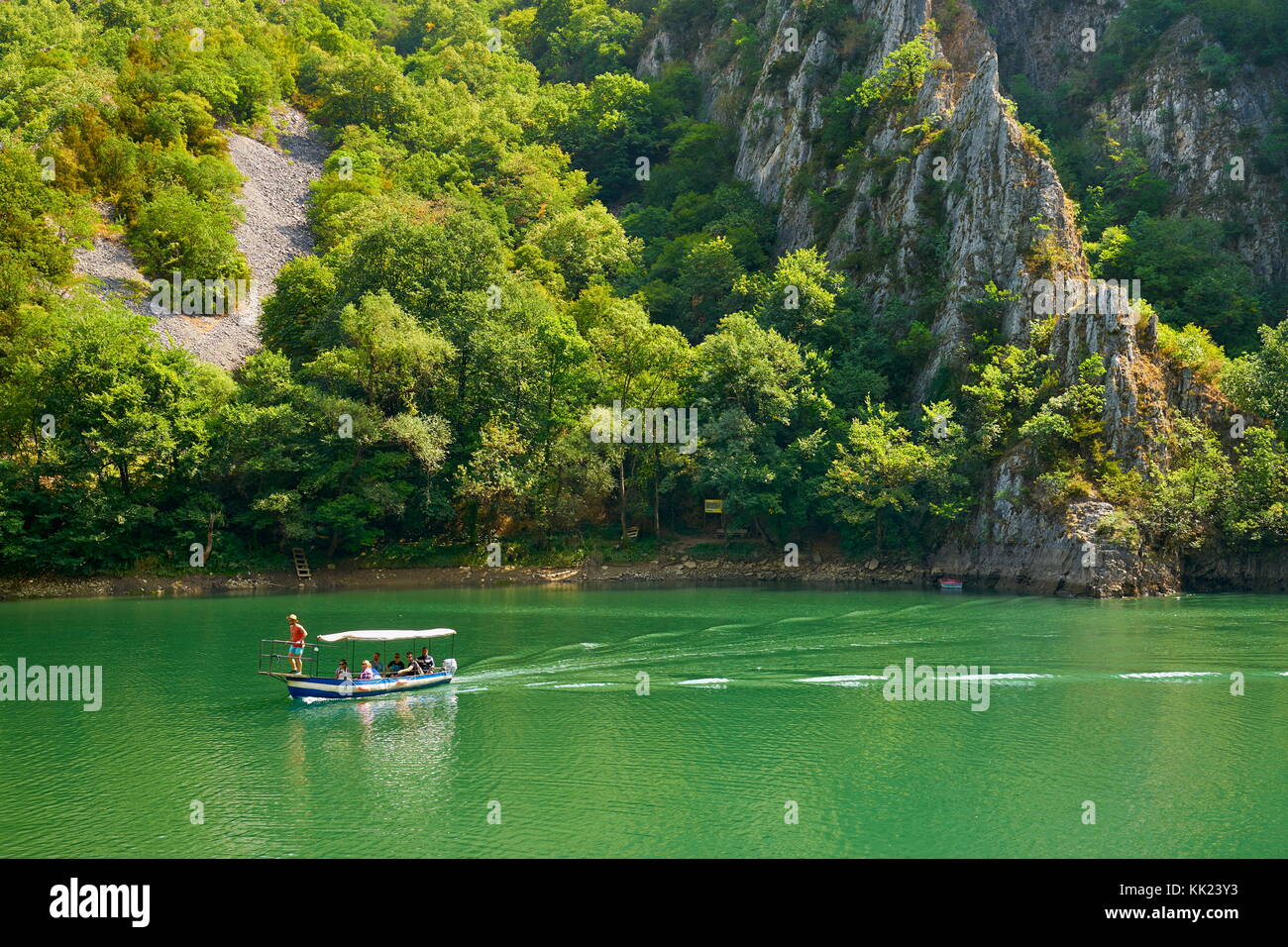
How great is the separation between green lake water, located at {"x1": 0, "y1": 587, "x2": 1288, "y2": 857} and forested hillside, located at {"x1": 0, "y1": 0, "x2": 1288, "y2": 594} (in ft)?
60.2

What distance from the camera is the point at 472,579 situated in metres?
72.1

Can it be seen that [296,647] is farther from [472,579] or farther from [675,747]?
[472,579]

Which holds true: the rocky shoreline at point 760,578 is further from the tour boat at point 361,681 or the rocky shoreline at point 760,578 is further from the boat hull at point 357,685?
the boat hull at point 357,685

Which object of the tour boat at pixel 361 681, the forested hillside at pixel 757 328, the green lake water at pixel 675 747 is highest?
the forested hillside at pixel 757 328

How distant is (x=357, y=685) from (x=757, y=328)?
48867 mm

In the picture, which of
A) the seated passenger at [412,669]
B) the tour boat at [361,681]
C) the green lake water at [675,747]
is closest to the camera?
the green lake water at [675,747]

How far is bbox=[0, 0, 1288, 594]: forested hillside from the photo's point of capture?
214 feet

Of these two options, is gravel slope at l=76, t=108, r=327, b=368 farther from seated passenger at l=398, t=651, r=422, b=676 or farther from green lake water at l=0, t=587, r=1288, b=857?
seated passenger at l=398, t=651, r=422, b=676

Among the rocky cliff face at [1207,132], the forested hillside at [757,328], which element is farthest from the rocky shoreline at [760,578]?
the rocky cliff face at [1207,132]

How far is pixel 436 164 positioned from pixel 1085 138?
65989mm

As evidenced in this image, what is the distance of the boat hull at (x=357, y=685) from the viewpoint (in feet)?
116

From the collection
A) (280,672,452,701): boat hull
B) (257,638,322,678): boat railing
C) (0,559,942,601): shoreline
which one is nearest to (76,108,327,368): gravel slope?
(0,559,942,601): shoreline

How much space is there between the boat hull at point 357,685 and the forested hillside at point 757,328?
34236 millimetres

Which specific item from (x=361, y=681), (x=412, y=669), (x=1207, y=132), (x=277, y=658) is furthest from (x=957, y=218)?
(x=361, y=681)
